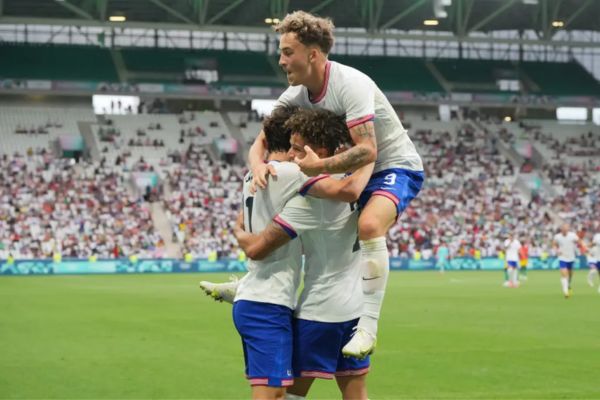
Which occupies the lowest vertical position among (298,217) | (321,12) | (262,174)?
(298,217)

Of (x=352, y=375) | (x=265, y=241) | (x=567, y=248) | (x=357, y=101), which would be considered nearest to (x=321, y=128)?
(x=357, y=101)

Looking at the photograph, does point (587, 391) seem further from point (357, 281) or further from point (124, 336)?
point (124, 336)

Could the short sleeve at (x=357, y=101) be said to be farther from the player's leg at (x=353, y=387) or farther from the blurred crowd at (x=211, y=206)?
the blurred crowd at (x=211, y=206)

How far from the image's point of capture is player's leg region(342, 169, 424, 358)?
6641mm

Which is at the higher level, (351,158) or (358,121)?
(358,121)

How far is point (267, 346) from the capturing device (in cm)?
649

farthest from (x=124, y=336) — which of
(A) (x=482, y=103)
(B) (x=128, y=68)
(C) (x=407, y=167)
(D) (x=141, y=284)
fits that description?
(A) (x=482, y=103)

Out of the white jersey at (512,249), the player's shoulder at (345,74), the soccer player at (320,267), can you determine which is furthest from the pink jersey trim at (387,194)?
the white jersey at (512,249)

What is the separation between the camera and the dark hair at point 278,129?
6.70m

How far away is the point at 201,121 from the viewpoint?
69188 mm

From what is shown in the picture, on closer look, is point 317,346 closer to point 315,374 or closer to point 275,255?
point 315,374

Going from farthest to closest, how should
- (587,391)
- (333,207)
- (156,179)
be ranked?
(156,179), (587,391), (333,207)

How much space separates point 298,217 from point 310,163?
0.39 meters

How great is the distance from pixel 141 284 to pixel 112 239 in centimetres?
1359
